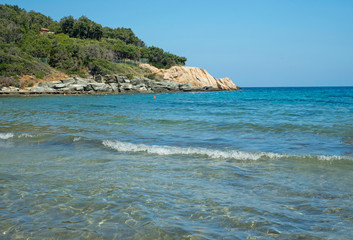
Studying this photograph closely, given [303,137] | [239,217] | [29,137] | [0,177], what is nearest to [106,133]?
[29,137]

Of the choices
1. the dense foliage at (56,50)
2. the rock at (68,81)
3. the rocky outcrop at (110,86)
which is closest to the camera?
the rocky outcrop at (110,86)

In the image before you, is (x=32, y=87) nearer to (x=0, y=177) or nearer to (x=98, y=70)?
(x=98, y=70)

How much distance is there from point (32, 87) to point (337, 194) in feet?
209

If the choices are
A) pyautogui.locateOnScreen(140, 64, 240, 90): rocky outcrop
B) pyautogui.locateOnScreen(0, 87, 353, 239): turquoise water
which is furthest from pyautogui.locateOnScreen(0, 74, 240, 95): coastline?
pyautogui.locateOnScreen(0, 87, 353, 239): turquoise water

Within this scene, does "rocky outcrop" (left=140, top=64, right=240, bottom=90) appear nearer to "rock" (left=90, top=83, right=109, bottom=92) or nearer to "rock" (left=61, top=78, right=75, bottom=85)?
"rock" (left=90, top=83, right=109, bottom=92)

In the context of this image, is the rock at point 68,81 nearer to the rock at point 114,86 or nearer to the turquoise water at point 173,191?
A: the rock at point 114,86

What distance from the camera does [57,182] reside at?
252 inches

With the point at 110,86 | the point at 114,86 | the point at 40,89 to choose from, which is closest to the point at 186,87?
the point at 114,86

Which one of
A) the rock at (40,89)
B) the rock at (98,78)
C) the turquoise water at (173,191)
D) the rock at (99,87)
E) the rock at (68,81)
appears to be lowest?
the turquoise water at (173,191)

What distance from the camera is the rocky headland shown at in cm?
6191

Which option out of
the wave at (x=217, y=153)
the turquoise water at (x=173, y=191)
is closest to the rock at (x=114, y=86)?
the turquoise water at (x=173, y=191)

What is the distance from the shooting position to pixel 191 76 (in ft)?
328

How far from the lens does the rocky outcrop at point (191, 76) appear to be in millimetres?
97256

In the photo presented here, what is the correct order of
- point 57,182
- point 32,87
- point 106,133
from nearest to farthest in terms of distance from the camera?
point 57,182, point 106,133, point 32,87
